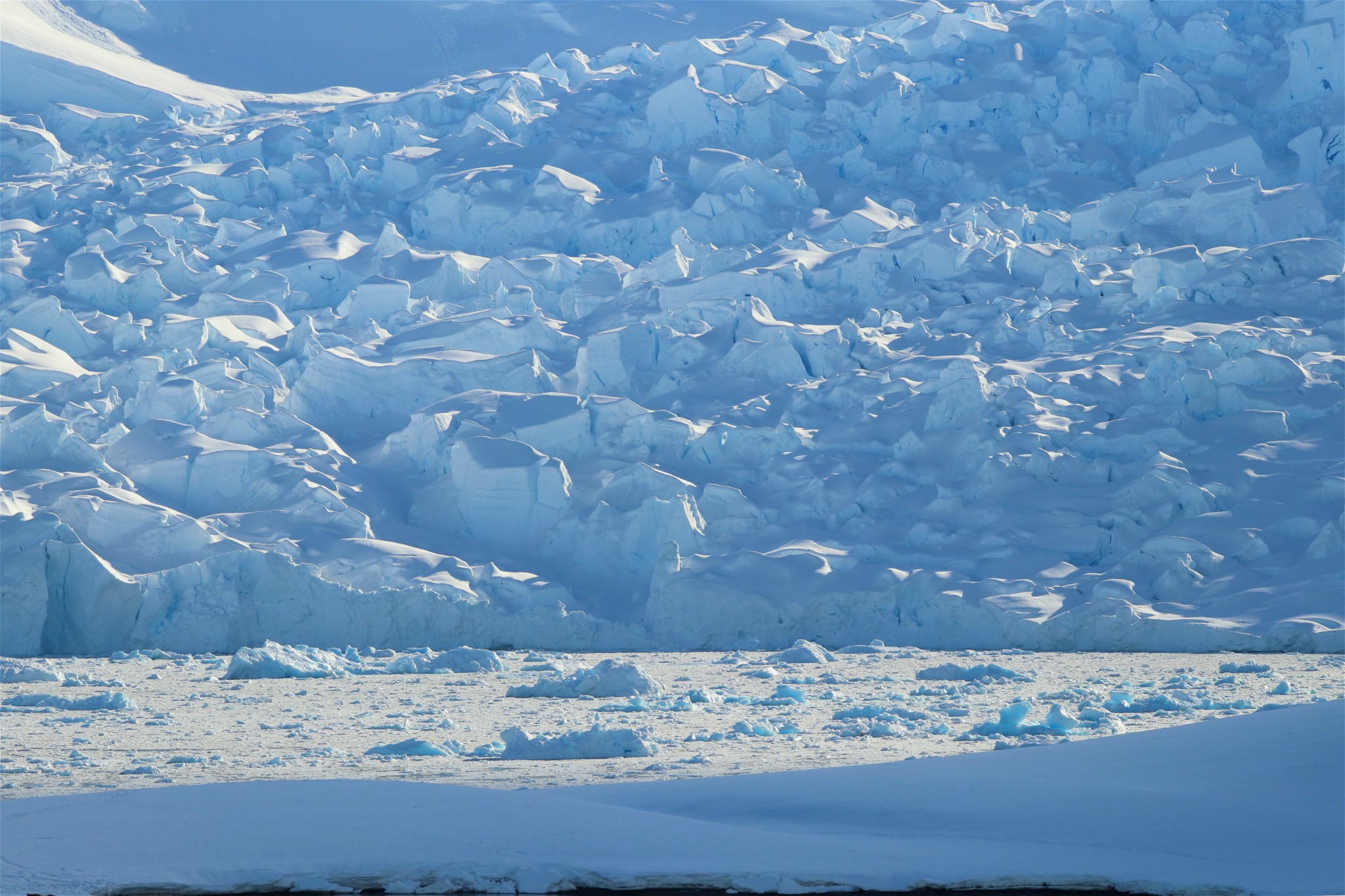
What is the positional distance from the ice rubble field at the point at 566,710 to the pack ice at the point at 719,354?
2.85ft

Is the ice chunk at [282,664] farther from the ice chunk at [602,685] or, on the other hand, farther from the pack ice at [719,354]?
the ice chunk at [602,685]

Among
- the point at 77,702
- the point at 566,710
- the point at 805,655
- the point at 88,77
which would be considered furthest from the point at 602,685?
the point at 88,77

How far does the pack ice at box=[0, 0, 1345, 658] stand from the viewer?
553 inches

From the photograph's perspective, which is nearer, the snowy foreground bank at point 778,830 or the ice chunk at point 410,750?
the snowy foreground bank at point 778,830

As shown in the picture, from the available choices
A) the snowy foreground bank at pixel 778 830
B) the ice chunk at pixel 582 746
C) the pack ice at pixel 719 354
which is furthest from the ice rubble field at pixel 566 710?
the snowy foreground bank at pixel 778 830

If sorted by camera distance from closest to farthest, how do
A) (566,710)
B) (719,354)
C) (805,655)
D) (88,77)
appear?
(566,710) → (805,655) → (719,354) → (88,77)

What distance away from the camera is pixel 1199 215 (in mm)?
20156

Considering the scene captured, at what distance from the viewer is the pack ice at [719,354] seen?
14.0 metres

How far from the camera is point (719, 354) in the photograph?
60.2 feet

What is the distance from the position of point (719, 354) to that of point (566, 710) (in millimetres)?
9200

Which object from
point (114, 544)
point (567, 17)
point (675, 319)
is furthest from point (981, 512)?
point (567, 17)

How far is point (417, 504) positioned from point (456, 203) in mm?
9022

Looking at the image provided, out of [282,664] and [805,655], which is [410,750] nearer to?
[282,664]

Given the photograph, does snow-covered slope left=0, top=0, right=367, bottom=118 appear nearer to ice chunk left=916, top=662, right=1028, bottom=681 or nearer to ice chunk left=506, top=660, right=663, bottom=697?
ice chunk left=506, top=660, right=663, bottom=697
